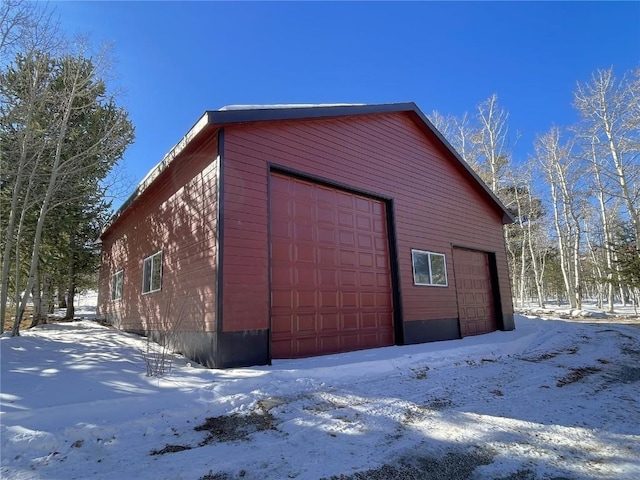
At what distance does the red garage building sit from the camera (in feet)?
19.9

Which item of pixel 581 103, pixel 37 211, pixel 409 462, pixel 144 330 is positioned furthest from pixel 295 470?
pixel 581 103

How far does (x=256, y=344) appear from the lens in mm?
5852

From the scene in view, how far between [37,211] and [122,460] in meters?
12.5

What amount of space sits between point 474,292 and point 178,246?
358 inches

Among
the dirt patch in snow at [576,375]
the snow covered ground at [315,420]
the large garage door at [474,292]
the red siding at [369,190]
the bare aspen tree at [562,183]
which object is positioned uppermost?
the bare aspen tree at [562,183]

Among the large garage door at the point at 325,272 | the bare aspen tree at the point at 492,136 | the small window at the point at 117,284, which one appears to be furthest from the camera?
the bare aspen tree at the point at 492,136

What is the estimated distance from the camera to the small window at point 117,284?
12303 millimetres

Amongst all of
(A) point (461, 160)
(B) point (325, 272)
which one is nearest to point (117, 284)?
(B) point (325, 272)

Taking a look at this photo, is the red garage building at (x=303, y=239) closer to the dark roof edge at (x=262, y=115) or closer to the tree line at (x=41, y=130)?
the dark roof edge at (x=262, y=115)

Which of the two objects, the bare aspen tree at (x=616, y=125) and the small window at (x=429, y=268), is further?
the bare aspen tree at (x=616, y=125)

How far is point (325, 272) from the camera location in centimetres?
741

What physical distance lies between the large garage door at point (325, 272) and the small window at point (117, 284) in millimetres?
8203

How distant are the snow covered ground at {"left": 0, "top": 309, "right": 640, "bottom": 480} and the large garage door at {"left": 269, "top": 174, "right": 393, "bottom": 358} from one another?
2.96 ft

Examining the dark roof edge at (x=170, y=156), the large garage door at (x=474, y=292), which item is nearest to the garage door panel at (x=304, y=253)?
the dark roof edge at (x=170, y=156)
